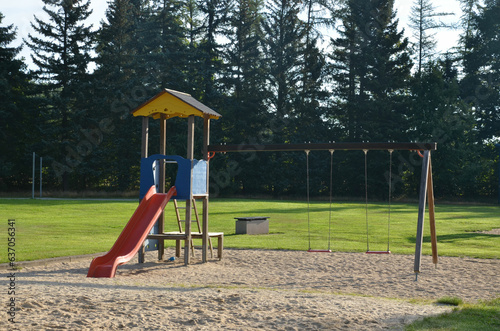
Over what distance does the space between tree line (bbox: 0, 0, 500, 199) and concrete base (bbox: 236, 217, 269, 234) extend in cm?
2475

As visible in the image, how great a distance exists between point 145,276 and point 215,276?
1.16 meters

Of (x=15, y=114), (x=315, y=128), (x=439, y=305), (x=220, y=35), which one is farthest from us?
(x=220, y=35)

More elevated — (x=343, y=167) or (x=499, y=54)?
(x=499, y=54)

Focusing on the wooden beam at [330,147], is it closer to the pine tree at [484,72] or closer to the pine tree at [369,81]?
the pine tree at [369,81]

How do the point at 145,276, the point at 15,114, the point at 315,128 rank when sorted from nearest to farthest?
the point at 145,276 < the point at 15,114 < the point at 315,128

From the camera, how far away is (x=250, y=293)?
7.04 m

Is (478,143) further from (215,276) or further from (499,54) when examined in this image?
(215,276)

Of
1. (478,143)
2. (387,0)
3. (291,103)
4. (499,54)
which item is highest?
(387,0)

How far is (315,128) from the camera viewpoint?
4403 cm

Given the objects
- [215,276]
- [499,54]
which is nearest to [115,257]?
[215,276]

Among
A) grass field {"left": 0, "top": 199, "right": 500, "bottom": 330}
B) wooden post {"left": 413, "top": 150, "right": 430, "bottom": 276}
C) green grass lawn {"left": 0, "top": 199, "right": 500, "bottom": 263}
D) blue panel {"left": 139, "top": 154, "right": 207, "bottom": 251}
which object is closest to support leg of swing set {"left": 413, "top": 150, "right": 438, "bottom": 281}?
wooden post {"left": 413, "top": 150, "right": 430, "bottom": 276}

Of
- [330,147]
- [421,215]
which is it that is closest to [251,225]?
[330,147]

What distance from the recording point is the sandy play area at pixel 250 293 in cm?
554

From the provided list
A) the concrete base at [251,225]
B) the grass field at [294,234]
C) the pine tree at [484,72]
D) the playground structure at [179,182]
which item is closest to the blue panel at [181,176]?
the playground structure at [179,182]
